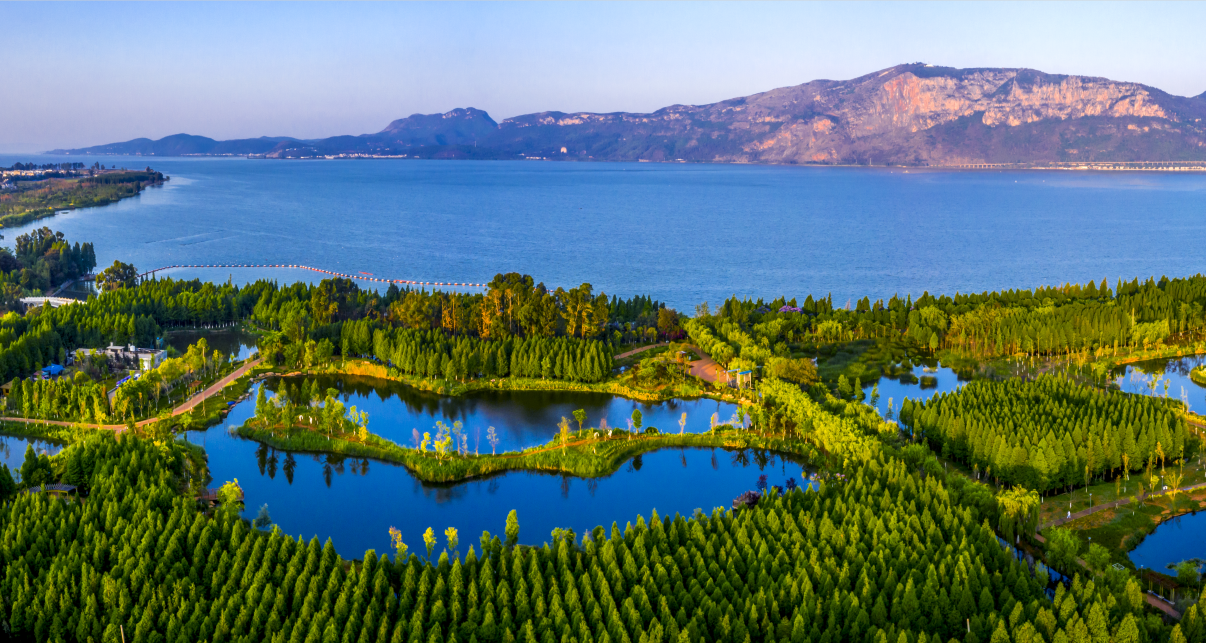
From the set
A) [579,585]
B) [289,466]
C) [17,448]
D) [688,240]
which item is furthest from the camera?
[688,240]

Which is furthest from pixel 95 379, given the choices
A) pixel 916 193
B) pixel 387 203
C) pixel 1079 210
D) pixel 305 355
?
pixel 916 193

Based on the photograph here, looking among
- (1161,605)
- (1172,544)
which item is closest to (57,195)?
(1172,544)

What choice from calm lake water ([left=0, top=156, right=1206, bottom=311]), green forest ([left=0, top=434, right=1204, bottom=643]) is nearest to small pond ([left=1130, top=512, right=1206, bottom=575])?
green forest ([left=0, top=434, right=1204, bottom=643])

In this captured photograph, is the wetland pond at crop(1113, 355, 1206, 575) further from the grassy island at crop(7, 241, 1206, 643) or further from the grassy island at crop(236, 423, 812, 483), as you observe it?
the grassy island at crop(236, 423, 812, 483)

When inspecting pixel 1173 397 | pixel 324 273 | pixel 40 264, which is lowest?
pixel 1173 397

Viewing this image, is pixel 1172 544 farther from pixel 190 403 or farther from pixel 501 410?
pixel 190 403

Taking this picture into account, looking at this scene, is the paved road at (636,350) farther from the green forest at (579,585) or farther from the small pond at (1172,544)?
the small pond at (1172,544)

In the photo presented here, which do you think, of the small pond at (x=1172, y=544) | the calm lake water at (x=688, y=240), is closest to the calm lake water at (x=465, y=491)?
the small pond at (x=1172, y=544)
